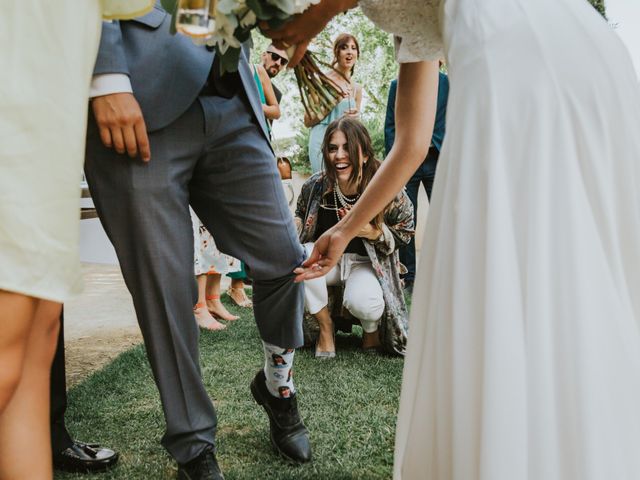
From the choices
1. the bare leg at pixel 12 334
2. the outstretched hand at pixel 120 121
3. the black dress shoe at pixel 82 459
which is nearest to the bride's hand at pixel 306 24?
the outstretched hand at pixel 120 121

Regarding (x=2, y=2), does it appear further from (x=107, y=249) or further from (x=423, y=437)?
(x=107, y=249)

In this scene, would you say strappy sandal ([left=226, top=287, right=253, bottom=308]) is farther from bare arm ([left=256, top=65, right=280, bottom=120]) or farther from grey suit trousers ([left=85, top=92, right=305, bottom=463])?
grey suit trousers ([left=85, top=92, right=305, bottom=463])

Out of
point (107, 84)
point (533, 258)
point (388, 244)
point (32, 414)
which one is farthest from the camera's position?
point (388, 244)

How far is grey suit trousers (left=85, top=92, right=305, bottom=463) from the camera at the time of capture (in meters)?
1.58

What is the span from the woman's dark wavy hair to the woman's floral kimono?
76 mm

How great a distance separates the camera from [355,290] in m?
3.23

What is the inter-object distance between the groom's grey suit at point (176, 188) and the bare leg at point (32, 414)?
360 mm

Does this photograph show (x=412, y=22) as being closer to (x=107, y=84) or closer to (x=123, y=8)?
(x=123, y=8)

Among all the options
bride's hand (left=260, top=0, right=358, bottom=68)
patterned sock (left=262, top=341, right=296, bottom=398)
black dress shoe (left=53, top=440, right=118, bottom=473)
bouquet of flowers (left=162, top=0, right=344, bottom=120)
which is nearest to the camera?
bouquet of flowers (left=162, top=0, right=344, bottom=120)

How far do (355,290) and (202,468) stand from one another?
172cm

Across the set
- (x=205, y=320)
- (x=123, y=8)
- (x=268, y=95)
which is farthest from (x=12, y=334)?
(x=268, y=95)

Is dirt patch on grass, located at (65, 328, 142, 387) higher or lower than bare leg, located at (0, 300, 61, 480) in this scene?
lower

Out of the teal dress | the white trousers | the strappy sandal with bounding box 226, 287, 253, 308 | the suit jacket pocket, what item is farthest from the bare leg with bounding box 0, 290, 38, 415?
the teal dress

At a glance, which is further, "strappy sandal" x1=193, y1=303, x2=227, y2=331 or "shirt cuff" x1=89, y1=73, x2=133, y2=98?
"strappy sandal" x1=193, y1=303, x2=227, y2=331
